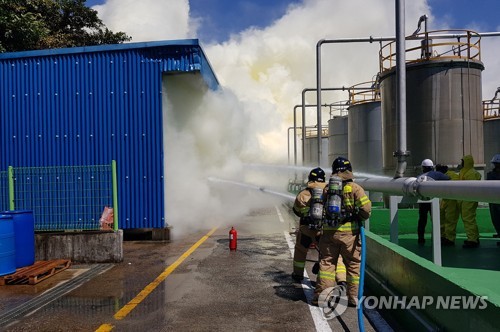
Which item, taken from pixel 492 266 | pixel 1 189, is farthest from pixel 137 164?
pixel 492 266

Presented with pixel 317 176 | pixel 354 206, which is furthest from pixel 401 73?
pixel 354 206

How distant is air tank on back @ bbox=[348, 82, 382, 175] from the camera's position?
2403 centimetres

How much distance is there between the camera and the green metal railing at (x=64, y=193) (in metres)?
10.2

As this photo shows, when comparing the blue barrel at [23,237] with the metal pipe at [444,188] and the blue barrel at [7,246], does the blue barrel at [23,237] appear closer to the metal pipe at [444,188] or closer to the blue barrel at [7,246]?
the blue barrel at [7,246]

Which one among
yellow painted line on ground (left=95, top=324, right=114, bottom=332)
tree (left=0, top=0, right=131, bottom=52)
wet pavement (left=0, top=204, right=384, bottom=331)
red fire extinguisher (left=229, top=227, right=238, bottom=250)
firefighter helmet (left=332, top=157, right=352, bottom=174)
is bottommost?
wet pavement (left=0, top=204, right=384, bottom=331)

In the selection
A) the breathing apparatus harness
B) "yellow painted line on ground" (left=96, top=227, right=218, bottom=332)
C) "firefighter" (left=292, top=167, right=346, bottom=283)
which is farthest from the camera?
"firefighter" (left=292, top=167, right=346, bottom=283)

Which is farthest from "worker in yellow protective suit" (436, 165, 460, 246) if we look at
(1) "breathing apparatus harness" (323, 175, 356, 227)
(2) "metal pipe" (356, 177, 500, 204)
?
(1) "breathing apparatus harness" (323, 175, 356, 227)

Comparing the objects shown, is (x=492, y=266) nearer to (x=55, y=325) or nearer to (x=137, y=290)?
(x=137, y=290)

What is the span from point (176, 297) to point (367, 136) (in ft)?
67.3

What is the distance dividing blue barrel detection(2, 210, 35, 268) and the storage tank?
29459 millimetres

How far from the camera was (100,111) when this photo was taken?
452 inches

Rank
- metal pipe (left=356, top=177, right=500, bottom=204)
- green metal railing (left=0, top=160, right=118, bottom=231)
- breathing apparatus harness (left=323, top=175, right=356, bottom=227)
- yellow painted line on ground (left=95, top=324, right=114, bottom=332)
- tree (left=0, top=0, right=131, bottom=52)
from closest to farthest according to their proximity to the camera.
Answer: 1. metal pipe (left=356, top=177, right=500, bottom=204)
2. yellow painted line on ground (left=95, top=324, right=114, bottom=332)
3. breathing apparatus harness (left=323, top=175, right=356, bottom=227)
4. green metal railing (left=0, top=160, right=118, bottom=231)
5. tree (left=0, top=0, right=131, bottom=52)

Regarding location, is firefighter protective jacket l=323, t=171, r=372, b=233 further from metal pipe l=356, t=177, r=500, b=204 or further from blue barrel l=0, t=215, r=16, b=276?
blue barrel l=0, t=215, r=16, b=276

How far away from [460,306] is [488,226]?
8.27 metres
